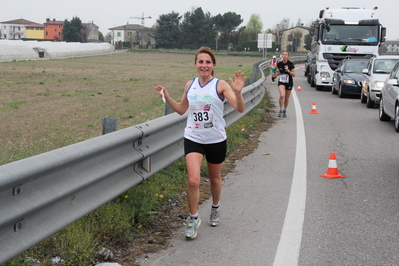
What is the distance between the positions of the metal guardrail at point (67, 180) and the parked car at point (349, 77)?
1719cm

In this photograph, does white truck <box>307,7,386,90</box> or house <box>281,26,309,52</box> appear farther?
house <box>281,26,309,52</box>

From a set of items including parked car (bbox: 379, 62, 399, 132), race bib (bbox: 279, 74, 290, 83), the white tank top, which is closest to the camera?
the white tank top

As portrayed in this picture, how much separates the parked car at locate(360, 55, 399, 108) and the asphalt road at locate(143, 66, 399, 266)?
707cm

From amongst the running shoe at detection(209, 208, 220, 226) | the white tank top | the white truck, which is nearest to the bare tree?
the white truck

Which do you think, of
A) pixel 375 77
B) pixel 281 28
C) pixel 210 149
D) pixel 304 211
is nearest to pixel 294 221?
pixel 304 211

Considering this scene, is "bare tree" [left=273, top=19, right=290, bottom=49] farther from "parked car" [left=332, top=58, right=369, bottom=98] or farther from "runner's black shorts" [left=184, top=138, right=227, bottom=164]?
"runner's black shorts" [left=184, top=138, right=227, bottom=164]

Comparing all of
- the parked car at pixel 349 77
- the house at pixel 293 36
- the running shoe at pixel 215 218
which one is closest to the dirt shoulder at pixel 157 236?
the running shoe at pixel 215 218

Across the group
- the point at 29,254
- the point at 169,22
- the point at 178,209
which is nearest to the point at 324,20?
the point at 178,209

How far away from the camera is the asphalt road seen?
5129 millimetres

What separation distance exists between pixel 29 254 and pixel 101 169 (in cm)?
99

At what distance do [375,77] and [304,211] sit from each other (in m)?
13.7

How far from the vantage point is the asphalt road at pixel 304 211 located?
5129 millimetres

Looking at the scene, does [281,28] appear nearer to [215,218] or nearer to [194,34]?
[194,34]

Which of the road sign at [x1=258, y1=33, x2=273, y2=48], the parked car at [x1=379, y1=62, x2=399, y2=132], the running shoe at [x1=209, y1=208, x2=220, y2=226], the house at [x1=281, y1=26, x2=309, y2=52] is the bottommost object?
the running shoe at [x1=209, y1=208, x2=220, y2=226]
